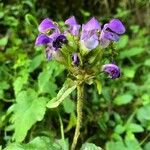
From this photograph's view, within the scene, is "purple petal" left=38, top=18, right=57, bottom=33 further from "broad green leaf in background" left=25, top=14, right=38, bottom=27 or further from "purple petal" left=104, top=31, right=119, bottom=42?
"broad green leaf in background" left=25, top=14, right=38, bottom=27

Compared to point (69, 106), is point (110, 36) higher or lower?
higher

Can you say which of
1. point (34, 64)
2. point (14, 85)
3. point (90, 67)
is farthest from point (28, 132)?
point (90, 67)

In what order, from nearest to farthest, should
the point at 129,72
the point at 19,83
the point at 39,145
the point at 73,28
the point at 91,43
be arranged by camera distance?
1. the point at 91,43
2. the point at 73,28
3. the point at 39,145
4. the point at 19,83
5. the point at 129,72

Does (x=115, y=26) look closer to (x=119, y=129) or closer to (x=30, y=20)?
(x=119, y=129)

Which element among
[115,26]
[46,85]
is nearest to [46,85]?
[46,85]

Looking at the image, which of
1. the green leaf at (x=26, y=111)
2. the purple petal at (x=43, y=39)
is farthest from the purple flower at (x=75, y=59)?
the green leaf at (x=26, y=111)

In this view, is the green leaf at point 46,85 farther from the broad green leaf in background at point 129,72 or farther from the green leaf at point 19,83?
the broad green leaf in background at point 129,72
